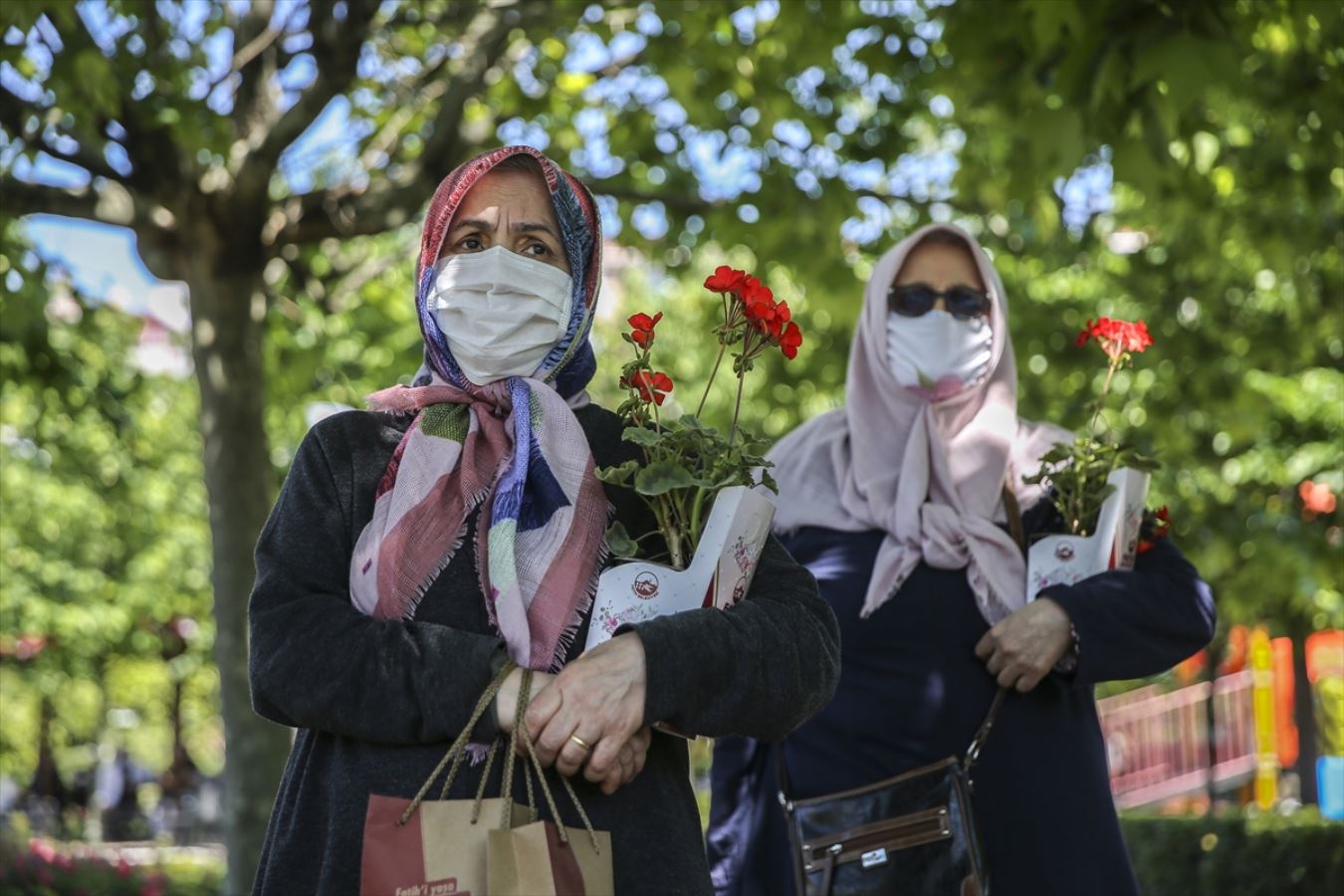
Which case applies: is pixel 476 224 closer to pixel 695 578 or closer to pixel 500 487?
pixel 500 487

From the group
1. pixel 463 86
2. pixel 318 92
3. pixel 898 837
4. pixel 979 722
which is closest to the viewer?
pixel 898 837

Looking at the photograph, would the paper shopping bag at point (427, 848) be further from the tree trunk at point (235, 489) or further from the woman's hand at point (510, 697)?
the tree trunk at point (235, 489)

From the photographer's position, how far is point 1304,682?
15.2 meters

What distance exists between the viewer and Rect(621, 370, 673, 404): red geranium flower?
2479mm

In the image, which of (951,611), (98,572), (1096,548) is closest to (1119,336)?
(1096,548)

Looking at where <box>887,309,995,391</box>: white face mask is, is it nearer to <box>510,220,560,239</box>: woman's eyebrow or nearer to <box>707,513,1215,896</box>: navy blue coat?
<box>707,513,1215,896</box>: navy blue coat

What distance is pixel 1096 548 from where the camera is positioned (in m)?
3.56

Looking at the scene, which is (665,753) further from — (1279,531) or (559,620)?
(1279,531)

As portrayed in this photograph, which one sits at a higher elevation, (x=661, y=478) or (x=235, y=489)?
(x=235, y=489)

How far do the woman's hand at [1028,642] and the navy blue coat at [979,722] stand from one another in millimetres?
37

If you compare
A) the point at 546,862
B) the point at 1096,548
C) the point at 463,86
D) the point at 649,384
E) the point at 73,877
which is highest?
the point at 463,86

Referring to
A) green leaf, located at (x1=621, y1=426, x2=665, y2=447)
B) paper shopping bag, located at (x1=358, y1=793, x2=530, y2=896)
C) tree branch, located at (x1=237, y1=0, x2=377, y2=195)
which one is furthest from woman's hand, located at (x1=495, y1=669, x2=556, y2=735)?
tree branch, located at (x1=237, y1=0, x2=377, y2=195)

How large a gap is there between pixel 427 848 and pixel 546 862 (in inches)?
6.1

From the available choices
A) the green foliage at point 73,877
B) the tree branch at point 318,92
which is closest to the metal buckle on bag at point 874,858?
the tree branch at point 318,92
